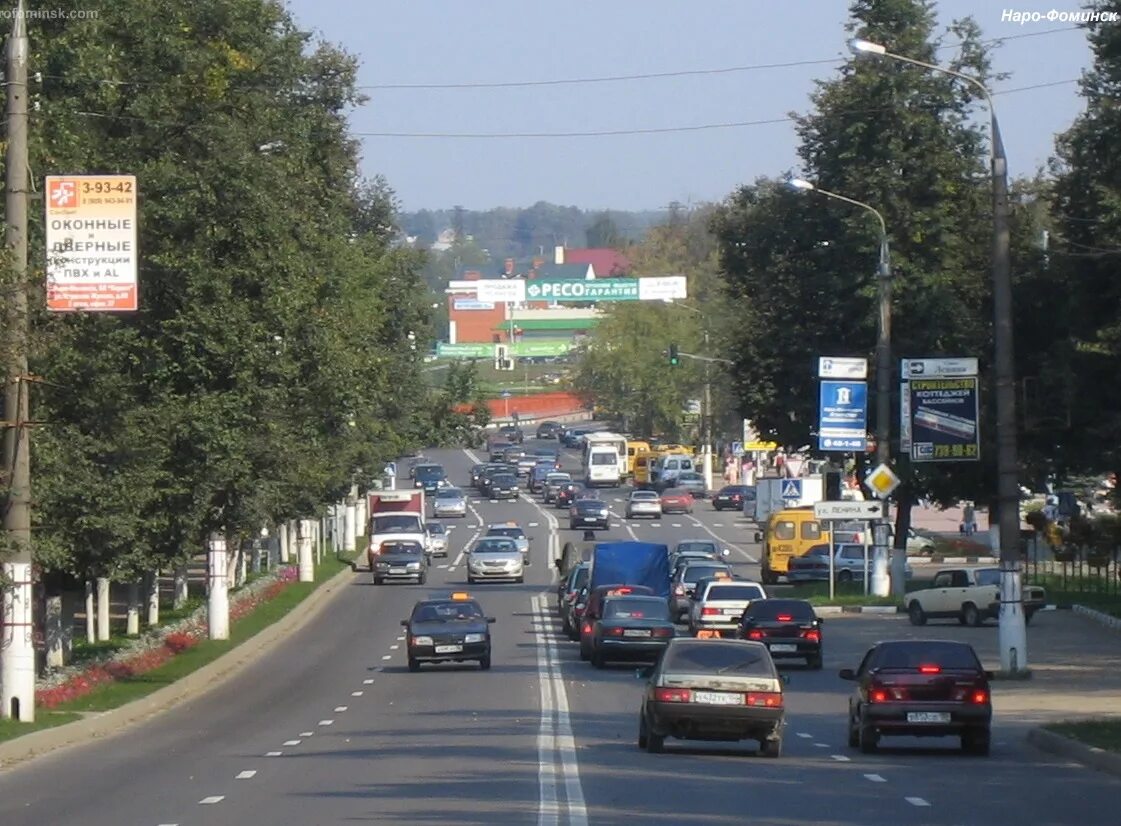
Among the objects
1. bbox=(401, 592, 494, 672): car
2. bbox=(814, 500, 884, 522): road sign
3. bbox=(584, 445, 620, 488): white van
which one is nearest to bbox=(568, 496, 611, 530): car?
bbox=(584, 445, 620, 488): white van

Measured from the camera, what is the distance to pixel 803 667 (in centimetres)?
3794

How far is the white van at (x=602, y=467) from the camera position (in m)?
114

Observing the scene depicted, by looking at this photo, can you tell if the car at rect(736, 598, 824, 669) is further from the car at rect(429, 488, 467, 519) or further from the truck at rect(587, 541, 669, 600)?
Result: the car at rect(429, 488, 467, 519)

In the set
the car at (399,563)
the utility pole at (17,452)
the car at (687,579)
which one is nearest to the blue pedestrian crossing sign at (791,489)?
the car at (399,563)

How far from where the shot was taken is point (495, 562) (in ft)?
211

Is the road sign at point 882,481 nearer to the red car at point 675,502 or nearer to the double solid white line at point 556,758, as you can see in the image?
the double solid white line at point 556,758

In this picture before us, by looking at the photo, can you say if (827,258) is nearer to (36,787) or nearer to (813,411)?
(813,411)

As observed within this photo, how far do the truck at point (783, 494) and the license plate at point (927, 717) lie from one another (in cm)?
4380

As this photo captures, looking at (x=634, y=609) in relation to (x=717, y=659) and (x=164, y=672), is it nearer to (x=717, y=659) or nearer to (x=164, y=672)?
(x=164, y=672)

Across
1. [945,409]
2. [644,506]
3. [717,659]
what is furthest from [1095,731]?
[644,506]

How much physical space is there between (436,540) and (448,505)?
65.3 feet

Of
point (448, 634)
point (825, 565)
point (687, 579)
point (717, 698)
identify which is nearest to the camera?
point (717, 698)

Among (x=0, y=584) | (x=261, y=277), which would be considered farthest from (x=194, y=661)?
(x=0, y=584)

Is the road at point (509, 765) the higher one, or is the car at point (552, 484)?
the car at point (552, 484)
